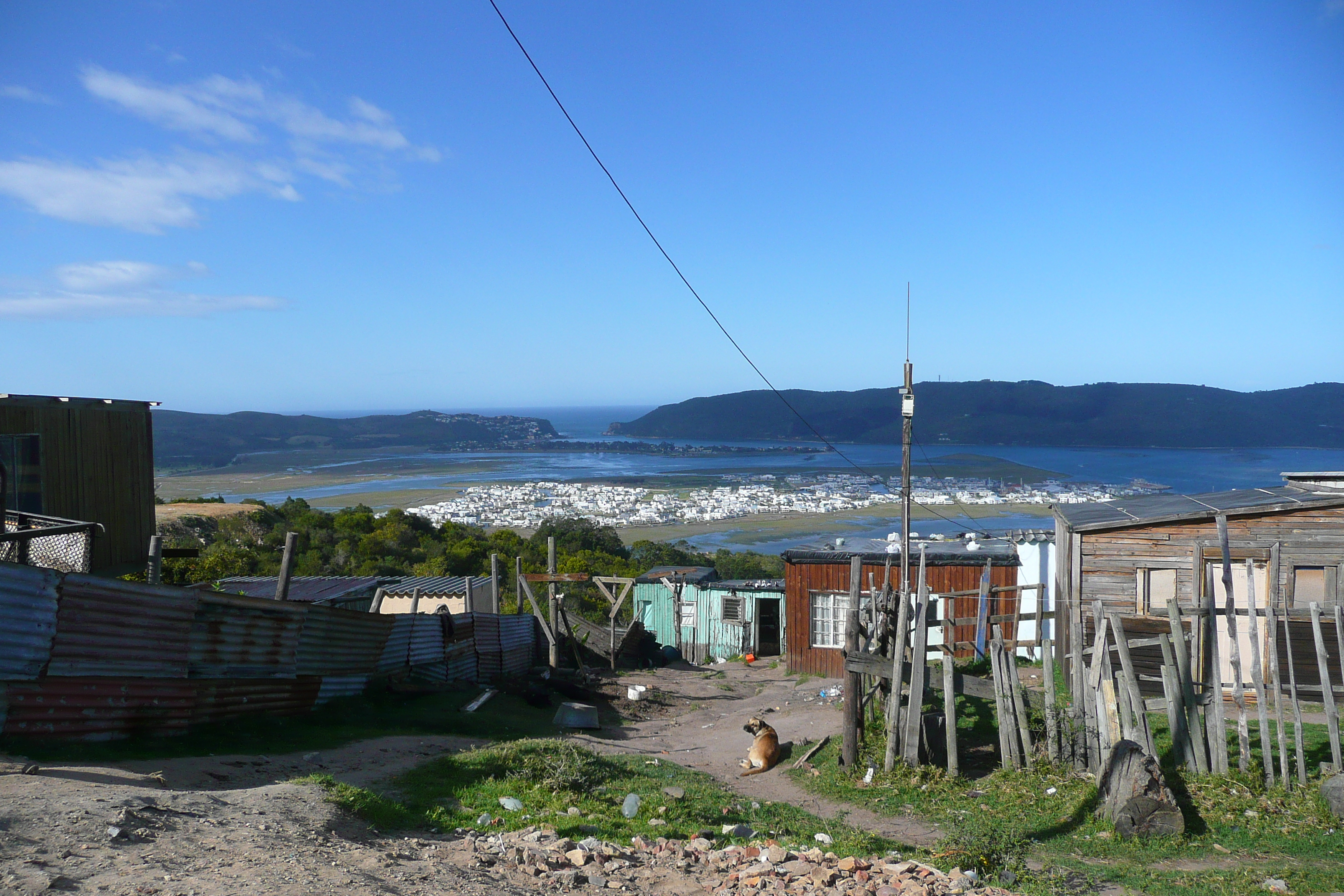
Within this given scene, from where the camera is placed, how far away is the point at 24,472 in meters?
15.0

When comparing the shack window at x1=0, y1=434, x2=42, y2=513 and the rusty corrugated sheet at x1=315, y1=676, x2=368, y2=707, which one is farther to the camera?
the shack window at x1=0, y1=434, x2=42, y2=513

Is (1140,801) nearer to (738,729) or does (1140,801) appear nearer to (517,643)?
(738,729)

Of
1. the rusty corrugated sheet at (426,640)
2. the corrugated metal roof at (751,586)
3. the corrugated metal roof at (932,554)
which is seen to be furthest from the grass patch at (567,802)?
the corrugated metal roof at (751,586)

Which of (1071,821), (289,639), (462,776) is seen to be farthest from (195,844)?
(1071,821)

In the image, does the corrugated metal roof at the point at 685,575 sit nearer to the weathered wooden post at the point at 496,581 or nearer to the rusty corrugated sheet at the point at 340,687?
the weathered wooden post at the point at 496,581

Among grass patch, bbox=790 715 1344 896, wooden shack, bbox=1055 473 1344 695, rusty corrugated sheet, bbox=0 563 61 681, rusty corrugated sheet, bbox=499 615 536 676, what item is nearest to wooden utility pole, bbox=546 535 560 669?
rusty corrugated sheet, bbox=499 615 536 676

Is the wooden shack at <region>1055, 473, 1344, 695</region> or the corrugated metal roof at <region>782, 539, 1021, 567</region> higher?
the wooden shack at <region>1055, 473, 1344, 695</region>

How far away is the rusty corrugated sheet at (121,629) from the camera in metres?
8.10

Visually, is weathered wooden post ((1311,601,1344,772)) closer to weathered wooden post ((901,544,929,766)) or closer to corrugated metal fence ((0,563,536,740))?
weathered wooden post ((901,544,929,766))

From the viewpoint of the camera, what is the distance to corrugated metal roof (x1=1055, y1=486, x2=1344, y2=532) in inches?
553

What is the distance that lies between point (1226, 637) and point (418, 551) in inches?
1113

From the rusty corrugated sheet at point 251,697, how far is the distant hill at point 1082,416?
86688 mm

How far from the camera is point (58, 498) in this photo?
15.4 metres

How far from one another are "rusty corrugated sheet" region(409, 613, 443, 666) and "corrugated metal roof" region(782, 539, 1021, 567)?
9599 millimetres
